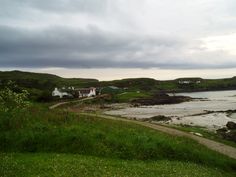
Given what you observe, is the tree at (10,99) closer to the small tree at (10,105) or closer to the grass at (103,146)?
the small tree at (10,105)

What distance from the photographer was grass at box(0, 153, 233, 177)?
66.4 ft

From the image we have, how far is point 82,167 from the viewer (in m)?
21.9

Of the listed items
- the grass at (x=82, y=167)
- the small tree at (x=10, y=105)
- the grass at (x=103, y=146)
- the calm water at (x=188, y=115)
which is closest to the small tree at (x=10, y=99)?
the small tree at (x=10, y=105)

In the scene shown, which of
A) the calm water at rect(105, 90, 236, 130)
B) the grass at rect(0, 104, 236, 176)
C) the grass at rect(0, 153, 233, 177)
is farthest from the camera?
the calm water at rect(105, 90, 236, 130)

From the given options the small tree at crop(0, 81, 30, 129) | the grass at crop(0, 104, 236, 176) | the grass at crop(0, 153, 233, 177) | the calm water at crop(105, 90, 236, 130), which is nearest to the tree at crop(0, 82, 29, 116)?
the small tree at crop(0, 81, 30, 129)

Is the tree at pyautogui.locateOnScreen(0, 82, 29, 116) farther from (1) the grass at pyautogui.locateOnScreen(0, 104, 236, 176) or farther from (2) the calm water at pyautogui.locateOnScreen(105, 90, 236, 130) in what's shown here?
(2) the calm water at pyautogui.locateOnScreen(105, 90, 236, 130)

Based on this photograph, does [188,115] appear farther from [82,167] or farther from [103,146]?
[82,167]

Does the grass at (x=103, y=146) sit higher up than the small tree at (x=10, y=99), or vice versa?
the small tree at (x=10, y=99)

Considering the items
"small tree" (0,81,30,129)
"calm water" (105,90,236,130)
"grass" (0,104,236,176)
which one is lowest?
"calm water" (105,90,236,130)

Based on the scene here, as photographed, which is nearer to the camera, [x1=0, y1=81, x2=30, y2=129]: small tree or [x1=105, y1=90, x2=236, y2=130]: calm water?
[x1=0, y1=81, x2=30, y2=129]: small tree

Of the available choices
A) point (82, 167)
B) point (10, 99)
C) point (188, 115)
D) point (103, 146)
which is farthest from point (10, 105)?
point (188, 115)

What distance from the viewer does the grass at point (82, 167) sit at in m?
20.2

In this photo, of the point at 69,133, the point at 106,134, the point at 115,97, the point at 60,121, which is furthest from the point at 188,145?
the point at 115,97

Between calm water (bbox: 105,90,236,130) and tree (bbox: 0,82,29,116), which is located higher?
tree (bbox: 0,82,29,116)
